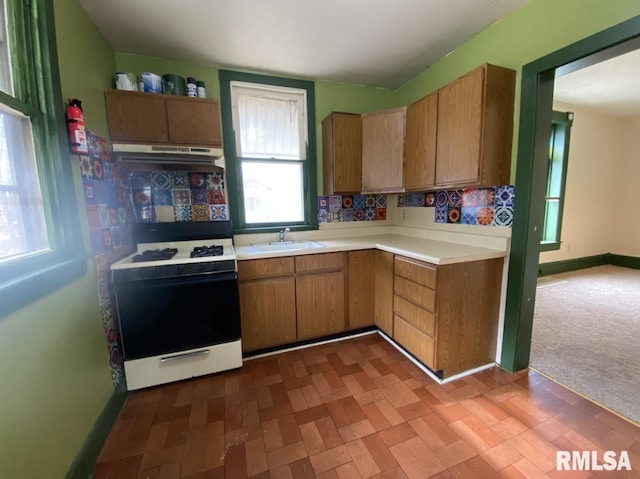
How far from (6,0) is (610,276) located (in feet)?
22.1

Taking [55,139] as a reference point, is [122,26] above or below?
above

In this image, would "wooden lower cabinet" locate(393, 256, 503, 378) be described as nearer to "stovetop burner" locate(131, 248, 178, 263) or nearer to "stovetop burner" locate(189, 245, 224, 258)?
"stovetop burner" locate(189, 245, 224, 258)

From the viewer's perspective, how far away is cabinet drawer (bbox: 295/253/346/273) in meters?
2.25

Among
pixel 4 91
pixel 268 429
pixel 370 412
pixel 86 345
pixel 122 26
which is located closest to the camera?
pixel 4 91

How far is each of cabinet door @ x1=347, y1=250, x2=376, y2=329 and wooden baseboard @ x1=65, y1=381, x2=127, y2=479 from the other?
176cm

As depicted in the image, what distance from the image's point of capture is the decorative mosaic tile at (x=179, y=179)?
7.53 ft

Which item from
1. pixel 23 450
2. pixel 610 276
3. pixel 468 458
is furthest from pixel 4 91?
pixel 610 276

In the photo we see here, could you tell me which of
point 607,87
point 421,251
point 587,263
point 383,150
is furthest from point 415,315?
point 587,263

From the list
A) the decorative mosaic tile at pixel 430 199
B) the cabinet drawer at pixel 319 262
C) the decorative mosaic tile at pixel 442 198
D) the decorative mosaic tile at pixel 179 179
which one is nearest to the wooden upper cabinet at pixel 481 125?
the decorative mosaic tile at pixel 442 198

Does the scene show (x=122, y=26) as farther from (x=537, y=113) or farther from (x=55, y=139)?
(x=537, y=113)

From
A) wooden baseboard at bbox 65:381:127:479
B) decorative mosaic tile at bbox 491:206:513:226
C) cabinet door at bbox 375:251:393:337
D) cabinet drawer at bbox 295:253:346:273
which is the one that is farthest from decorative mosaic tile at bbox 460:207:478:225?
wooden baseboard at bbox 65:381:127:479

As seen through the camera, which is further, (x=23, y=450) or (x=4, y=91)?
(x=4, y=91)

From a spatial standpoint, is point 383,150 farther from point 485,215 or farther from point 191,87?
point 191,87

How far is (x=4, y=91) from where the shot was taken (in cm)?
106
